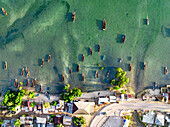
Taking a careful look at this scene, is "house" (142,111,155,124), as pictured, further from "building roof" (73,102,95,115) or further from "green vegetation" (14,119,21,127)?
"green vegetation" (14,119,21,127)

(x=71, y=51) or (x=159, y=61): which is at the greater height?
(x=71, y=51)

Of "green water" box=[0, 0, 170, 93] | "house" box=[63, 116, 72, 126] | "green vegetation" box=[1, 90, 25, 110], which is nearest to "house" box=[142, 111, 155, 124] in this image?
"green water" box=[0, 0, 170, 93]

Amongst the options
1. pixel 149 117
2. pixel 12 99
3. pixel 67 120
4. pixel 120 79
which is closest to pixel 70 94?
pixel 67 120

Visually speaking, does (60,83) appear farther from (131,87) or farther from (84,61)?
(131,87)

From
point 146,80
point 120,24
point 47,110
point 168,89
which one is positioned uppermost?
point 120,24

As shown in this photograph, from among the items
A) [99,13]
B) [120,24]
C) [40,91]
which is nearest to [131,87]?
[120,24]

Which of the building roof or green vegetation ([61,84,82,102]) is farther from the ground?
green vegetation ([61,84,82,102])

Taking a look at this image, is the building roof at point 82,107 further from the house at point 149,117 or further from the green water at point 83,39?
the house at point 149,117
